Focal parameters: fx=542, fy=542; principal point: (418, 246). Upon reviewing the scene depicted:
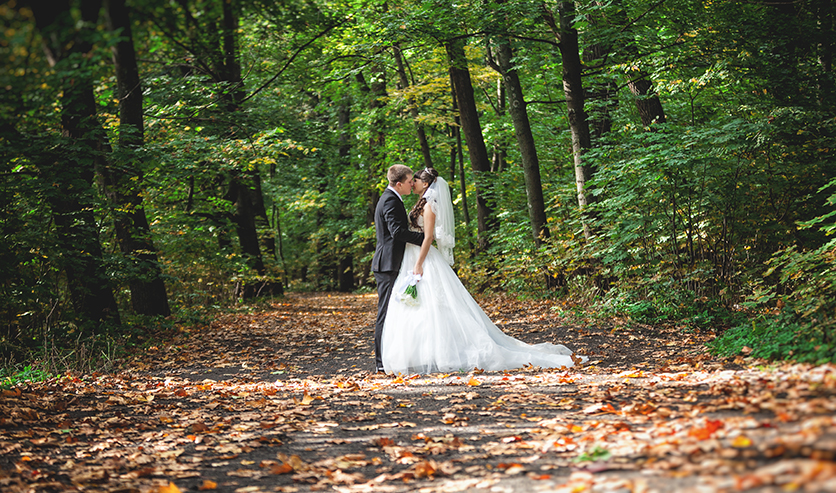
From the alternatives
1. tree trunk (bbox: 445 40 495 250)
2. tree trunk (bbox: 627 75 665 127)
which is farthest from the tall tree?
tree trunk (bbox: 627 75 665 127)

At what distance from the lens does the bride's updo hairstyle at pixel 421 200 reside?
6703 millimetres

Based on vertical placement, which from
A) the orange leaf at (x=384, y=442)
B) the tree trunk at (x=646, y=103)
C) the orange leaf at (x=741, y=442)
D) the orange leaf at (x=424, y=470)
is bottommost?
the orange leaf at (x=384, y=442)

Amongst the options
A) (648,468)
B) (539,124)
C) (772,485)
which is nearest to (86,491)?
(648,468)

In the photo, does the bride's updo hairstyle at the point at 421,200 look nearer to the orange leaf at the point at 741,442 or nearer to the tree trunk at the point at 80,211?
the tree trunk at the point at 80,211

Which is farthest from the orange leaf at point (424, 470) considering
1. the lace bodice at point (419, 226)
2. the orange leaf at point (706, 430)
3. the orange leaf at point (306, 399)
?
the lace bodice at point (419, 226)

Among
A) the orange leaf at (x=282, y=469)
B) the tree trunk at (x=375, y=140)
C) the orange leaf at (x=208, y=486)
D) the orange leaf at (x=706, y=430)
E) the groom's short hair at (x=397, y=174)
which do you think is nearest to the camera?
the orange leaf at (x=706, y=430)

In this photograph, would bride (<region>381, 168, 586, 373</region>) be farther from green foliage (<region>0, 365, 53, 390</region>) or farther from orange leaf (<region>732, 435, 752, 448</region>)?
green foliage (<region>0, 365, 53, 390</region>)

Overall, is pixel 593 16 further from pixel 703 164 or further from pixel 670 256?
pixel 670 256

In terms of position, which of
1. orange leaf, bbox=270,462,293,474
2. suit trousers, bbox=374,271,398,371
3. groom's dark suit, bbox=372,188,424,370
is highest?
groom's dark suit, bbox=372,188,424,370

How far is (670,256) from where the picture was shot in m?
8.23

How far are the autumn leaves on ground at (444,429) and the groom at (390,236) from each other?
3.12 ft

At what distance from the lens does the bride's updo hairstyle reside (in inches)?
264

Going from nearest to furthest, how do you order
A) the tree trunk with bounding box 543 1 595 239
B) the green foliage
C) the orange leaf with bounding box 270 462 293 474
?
1. the orange leaf with bounding box 270 462 293 474
2. the green foliage
3. the tree trunk with bounding box 543 1 595 239

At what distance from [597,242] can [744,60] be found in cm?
346
